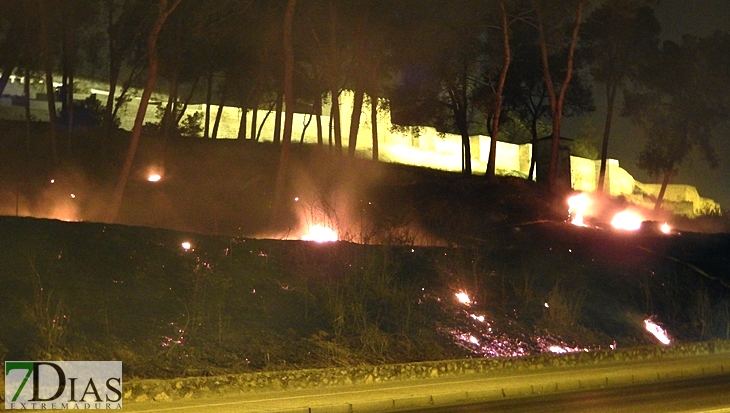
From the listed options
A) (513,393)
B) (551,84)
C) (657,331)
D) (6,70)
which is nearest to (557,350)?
(513,393)

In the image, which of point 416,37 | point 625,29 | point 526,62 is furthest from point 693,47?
point 416,37

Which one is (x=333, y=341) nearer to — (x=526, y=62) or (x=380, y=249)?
(x=380, y=249)

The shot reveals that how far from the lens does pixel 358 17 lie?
2947 centimetres

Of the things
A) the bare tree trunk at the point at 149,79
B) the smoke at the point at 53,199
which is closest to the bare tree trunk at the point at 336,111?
the smoke at the point at 53,199

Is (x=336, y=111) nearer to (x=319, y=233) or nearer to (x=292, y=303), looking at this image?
(x=319, y=233)

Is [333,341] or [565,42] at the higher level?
[565,42]

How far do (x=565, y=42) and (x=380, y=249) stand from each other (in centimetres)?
1763

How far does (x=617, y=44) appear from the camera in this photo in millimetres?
40875

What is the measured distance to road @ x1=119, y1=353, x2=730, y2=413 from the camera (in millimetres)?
12016

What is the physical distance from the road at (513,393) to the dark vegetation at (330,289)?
0.83 metres

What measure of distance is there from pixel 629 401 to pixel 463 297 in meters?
6.25

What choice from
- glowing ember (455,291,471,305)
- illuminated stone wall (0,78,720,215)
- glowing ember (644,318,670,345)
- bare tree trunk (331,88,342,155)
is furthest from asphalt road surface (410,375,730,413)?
illuminated stone wall (0,78,720,215)

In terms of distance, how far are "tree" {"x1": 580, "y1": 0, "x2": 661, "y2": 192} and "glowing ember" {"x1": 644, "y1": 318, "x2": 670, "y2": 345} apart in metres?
20.6

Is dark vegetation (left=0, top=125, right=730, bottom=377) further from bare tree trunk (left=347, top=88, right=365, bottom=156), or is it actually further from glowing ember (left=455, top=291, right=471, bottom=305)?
bare tree trunk (left=347, top=88, right=365, bottom=156)
